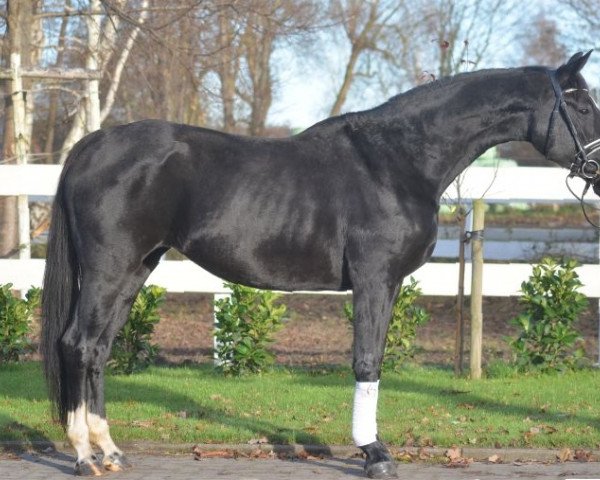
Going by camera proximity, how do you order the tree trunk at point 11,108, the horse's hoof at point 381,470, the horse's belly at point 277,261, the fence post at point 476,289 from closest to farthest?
the horse's hoof at point 381,470, the horse's belly at point 277,261, the fence post at point 476,289, the tree trunk at point 11,108

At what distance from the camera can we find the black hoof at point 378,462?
19.2ft

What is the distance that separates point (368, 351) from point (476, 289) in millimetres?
3290

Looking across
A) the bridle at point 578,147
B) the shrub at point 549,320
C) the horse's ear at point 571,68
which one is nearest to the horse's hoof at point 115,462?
the bridle at point 578,147

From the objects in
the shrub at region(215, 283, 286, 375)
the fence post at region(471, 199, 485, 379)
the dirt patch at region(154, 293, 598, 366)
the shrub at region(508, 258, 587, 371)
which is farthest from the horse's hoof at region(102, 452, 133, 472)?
the shrub at region(508, 258, 587, 371)

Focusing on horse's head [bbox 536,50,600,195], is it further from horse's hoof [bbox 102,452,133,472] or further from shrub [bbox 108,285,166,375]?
shrub [bbox 108,285,166,375]

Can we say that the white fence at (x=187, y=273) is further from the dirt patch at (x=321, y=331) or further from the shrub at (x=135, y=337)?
the dirt patch at (x=321, y=331)

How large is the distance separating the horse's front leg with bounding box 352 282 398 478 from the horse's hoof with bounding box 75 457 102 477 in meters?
1.51

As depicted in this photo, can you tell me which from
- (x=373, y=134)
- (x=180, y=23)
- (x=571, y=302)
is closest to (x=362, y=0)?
(x=180, y=23)

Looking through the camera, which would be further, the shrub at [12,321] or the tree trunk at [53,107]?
the tree trunk at [53,107]

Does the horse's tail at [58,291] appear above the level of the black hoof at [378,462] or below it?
above

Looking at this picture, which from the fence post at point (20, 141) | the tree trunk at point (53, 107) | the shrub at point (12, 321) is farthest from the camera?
the tree trunk at point (53, 107)

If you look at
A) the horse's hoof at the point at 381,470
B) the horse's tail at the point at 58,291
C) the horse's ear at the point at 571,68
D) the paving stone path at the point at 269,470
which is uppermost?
the horse's ear at the point at 571,68

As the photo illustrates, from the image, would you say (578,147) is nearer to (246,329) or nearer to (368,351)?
(368,351)

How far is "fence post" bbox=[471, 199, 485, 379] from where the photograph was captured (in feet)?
29.4
